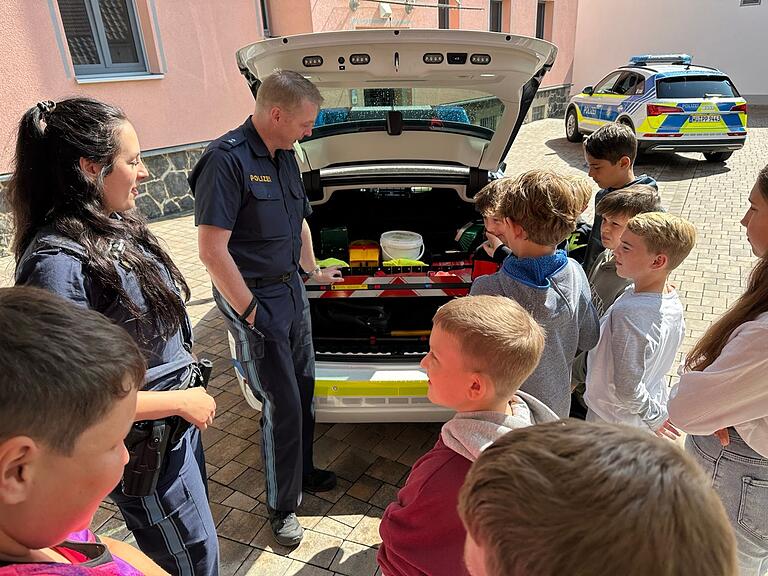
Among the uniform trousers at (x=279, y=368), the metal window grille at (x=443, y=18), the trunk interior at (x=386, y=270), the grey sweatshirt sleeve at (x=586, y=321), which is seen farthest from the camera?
the metal window grille at (x=443, y=18)

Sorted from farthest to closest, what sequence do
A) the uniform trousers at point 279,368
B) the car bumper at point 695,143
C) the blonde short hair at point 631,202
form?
the car bumper at point 695,143 < the blonde short hair at point 631,202 < the uniform trousers at point 279,368

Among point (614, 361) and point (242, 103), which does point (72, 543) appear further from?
point (242, 103)

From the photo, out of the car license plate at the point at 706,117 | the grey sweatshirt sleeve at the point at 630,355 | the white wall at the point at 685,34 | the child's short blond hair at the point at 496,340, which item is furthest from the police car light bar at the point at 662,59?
the child's short blond hair at the point at 496,340

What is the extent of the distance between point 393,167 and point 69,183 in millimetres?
2233

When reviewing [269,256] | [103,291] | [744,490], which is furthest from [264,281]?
[744,490]

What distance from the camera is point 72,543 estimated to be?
0.91 meters

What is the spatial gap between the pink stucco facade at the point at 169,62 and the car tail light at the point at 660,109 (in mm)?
6142

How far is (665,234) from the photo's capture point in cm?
190

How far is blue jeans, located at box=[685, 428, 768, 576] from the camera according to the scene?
1.51m

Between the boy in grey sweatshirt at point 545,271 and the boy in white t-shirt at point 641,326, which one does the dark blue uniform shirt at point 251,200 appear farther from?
the boy in white t-shirt at point 641,326

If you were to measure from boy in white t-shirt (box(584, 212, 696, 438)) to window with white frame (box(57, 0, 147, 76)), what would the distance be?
7.58m

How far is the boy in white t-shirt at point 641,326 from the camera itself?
1.90 m

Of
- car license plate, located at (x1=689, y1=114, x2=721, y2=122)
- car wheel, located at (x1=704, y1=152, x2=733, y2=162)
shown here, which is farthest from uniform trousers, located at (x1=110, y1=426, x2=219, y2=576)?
car wheel, located at (x1=704, y1=152, x2=733, y2=162)

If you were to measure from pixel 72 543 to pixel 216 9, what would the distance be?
8619mm
